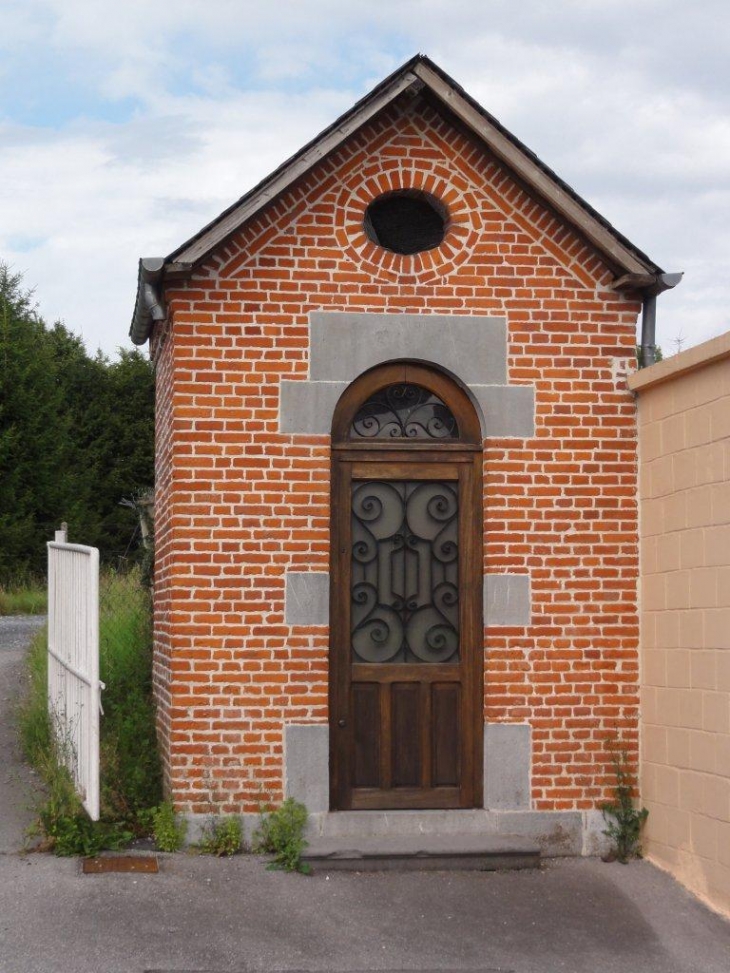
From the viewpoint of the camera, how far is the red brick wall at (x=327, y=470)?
8852 mm

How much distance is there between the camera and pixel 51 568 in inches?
428

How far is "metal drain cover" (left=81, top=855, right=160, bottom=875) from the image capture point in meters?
8.30

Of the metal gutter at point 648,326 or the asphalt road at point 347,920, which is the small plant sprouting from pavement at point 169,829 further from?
A: the metal gutter at point 648,326

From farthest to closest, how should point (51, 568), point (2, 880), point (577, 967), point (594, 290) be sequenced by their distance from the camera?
point (51, 568), point (594, 290), point (2, 880), point (577, 967)

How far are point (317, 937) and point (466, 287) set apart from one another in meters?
4.47

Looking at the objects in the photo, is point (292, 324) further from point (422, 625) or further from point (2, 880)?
point (2, 880)

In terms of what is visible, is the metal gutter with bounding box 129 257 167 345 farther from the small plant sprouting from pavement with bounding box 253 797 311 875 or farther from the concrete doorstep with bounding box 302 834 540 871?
the concrete doorstep with bounding box 302 834 540 871

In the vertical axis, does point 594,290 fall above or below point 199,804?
above

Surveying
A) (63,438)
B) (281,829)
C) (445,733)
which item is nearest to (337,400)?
(445,733)

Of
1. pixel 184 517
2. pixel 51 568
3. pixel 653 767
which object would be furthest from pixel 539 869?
pixel 51 568

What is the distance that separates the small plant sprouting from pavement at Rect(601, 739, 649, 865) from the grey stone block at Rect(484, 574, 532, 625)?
1.09m

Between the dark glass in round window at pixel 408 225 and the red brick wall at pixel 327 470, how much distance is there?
0.21 metres

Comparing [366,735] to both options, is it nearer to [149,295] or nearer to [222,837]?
[222,837]

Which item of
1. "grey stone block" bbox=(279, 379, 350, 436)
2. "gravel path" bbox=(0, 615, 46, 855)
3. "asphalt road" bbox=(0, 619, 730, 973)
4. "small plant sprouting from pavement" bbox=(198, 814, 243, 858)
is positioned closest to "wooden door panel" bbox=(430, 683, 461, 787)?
"asphalt road" bbox=(0, 619, 730, 973)
